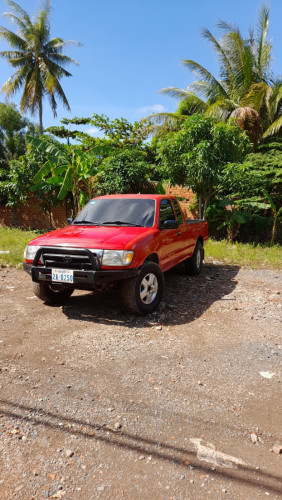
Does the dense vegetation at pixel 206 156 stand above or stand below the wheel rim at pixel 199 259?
above

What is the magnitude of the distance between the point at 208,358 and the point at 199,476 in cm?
159

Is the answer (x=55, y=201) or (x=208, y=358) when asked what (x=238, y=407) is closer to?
(x=208, y=358)

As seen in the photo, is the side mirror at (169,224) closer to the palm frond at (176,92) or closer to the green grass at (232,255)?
the green grass at (232,255)

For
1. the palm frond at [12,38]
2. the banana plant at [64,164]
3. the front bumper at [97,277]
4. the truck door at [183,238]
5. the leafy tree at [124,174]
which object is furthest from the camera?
the palm frond at [12,38]

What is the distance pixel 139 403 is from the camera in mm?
2721

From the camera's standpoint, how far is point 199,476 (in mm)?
2000

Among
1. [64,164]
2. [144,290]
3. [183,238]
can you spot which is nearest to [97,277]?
[144,290]

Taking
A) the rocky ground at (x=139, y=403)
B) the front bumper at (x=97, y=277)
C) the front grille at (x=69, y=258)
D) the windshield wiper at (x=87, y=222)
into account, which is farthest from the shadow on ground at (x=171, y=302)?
the windshield wiper at (x=87, y=222)

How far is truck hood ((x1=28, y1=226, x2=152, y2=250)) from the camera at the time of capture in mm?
4340

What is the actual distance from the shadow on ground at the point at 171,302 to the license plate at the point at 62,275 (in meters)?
0.63

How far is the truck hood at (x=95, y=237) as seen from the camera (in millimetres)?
4340

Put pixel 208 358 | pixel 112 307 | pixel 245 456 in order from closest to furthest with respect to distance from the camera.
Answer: pixel 245 456 → pixel 208 358 → pixel 112 307

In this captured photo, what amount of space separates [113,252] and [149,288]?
0.84 meters

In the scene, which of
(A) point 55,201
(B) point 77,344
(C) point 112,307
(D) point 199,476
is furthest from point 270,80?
(D) point 199,476
